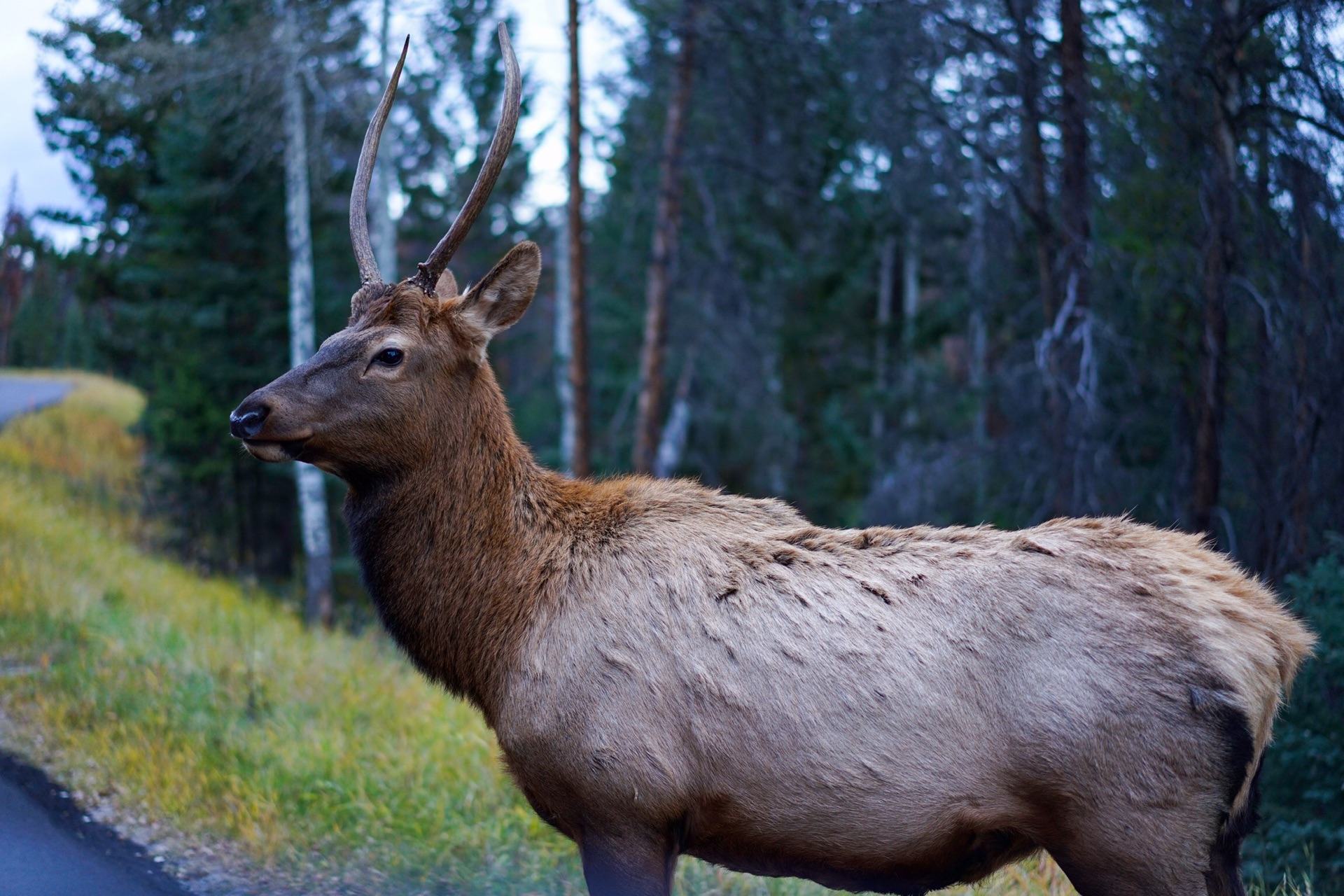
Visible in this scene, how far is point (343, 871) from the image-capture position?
514cm

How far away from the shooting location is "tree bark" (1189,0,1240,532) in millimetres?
7664

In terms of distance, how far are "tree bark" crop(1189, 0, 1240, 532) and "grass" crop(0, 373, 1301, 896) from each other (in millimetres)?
4584

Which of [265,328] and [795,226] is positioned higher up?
[795,226]

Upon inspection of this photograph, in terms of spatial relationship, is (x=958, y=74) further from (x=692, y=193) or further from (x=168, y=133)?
(x=168, y=133)

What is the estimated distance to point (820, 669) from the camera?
10.5 ft

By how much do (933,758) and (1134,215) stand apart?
9.51 m

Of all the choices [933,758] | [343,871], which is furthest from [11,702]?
[933,758]

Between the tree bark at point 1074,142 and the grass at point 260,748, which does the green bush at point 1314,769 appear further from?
the tree bark at point 1074,142

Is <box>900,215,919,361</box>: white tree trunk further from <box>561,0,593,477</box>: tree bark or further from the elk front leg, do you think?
the elk front leg

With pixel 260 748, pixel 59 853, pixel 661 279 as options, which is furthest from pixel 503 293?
pixel 661 279

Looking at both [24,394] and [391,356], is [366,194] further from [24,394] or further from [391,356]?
[24,394]

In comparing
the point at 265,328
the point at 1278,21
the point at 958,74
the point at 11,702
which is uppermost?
the point at 958,74

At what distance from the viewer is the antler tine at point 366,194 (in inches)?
169

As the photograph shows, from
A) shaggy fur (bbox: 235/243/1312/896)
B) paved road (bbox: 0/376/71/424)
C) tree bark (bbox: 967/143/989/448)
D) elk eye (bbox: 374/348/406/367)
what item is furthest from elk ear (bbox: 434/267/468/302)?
paved road (bbox: 0/376/71/424)
